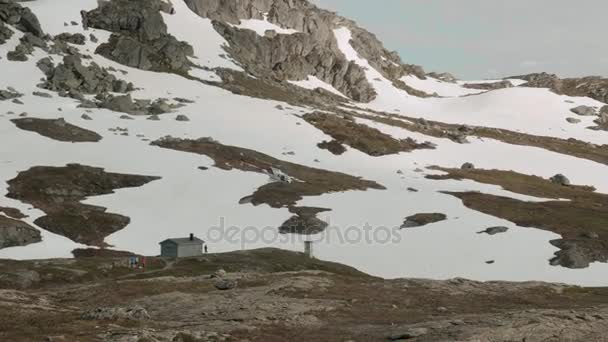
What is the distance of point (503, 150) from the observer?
18912cm

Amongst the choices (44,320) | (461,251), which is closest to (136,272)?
(44,320)

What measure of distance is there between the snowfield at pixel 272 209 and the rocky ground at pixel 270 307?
2071 cm

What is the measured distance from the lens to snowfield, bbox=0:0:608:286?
9125 centimetres

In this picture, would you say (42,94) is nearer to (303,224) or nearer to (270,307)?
(303,224)

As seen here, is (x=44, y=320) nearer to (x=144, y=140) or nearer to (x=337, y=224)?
(x=337, y=224)

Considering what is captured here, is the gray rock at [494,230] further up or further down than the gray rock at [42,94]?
further down

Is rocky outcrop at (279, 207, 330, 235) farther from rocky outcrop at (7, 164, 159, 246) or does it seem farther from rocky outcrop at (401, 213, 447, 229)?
rocky outcrop at (7, 164, 159, 246)

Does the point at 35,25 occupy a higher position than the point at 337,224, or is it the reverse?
the point at 35,25

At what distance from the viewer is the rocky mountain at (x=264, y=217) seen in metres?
43.5

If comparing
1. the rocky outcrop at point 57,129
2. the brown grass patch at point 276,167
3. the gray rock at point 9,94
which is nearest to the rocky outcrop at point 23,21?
the gray rock at point 9,94

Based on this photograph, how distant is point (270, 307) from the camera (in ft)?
152

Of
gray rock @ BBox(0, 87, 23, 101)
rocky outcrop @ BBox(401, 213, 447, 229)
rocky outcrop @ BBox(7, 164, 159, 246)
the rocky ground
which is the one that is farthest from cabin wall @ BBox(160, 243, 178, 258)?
gray rock @ BBox(0, 87, 23, 101)

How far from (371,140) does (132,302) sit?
128007mm

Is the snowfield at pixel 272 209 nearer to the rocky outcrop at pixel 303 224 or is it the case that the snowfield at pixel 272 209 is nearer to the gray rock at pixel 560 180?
the rocky outcrop at pixel 303 224
